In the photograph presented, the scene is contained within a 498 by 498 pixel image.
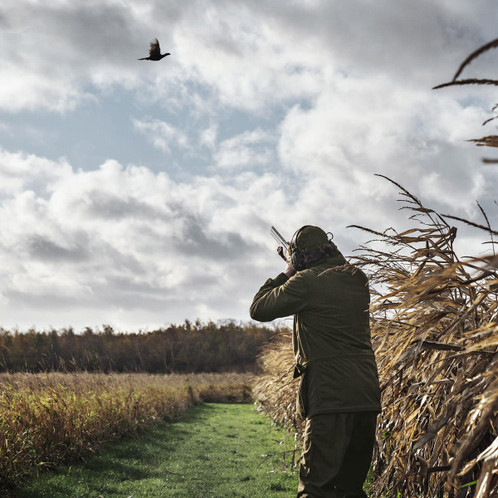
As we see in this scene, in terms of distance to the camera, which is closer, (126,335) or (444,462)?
(444,462)

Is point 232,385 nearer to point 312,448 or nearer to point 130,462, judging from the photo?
point 130,462

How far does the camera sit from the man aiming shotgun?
3355 mm

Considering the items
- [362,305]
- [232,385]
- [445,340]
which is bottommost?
[232,385]

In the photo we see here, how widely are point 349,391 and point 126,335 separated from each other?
1504 inches

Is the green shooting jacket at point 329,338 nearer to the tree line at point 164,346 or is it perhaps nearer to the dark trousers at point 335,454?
the dark trousers at point 335,454

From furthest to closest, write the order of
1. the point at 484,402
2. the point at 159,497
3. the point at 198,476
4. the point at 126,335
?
the point at 126,335 → the point at 198,476 → the point at 159,497 → the point at 484,402

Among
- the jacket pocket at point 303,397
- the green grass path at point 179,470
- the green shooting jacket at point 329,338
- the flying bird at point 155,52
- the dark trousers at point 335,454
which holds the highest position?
the flying bird at point 155,52

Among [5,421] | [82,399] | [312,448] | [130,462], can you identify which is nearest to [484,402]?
[312,448]

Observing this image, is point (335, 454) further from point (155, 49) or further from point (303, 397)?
point (155, 49)

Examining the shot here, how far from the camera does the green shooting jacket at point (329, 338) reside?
11.1ft

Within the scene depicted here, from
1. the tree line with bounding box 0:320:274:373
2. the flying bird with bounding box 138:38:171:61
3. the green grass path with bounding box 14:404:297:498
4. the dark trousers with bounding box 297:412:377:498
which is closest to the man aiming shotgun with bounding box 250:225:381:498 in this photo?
the dark trousers with bounding box 297:412:377:498

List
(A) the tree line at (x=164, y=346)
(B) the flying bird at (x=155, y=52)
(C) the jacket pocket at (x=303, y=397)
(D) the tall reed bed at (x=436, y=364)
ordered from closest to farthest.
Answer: (D) the tall reed bed at (x=436, y=364) → (C) the jacket pocket at (x=303, y=397) → (B) the flying bird at (x=155, y=52) → (A) the tree line at (x=164, y=346)

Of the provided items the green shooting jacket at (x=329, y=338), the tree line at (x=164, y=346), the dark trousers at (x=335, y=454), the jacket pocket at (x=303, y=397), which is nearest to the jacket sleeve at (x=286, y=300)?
the green shooting jacket at (x=329, y=338)

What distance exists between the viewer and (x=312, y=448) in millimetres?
3357
